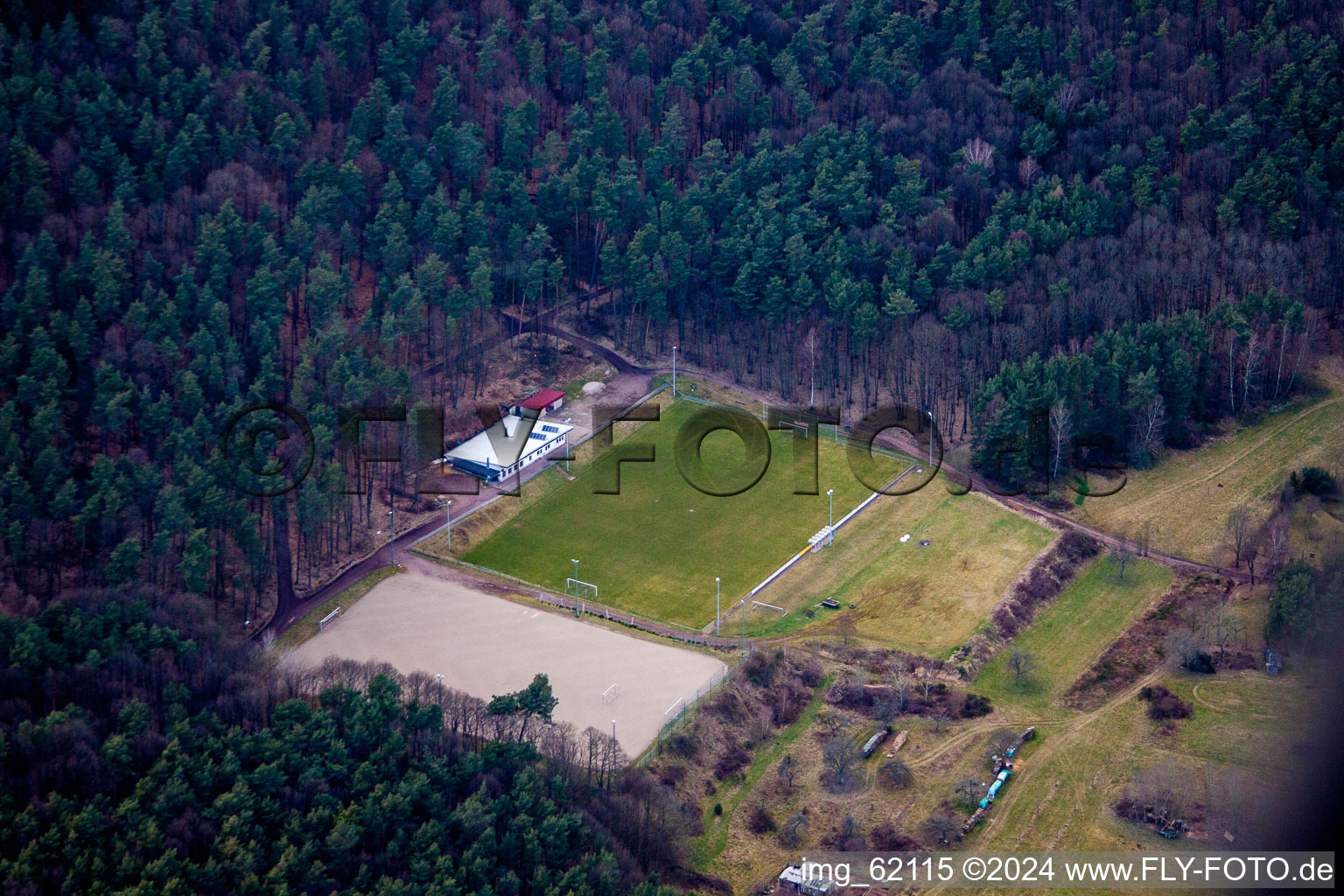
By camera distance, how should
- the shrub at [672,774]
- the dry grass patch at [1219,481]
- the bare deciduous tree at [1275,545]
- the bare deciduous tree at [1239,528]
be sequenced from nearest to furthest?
1. the shrub at [672,774]
2. the bare deciduous tree at [1275,545]
3. the bare deciduous tree at [1239,528]
4. the dry grass patch at [1219,481]

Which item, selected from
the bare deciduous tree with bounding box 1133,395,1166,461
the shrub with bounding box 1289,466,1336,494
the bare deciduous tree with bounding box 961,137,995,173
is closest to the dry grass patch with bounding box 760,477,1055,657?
the bare deciduous tree with bounding box 1133,395,1166,461

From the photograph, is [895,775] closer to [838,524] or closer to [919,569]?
[919,569]

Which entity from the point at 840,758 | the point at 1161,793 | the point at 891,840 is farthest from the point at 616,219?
the point at 1161,793

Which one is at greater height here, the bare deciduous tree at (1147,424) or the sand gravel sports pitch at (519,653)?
the bare deciduous tree at (1147,424)

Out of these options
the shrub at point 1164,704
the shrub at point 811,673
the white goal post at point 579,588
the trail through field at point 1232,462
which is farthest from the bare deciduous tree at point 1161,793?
the white goal post at point 579,588

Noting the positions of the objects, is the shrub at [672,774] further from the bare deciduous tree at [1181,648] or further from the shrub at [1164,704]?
the bare deciduous tree at [1181,648]

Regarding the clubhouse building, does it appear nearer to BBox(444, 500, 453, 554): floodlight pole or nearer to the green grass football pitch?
the green grass football pitch

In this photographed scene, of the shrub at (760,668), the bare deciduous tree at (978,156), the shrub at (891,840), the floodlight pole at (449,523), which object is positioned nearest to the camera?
the shrub at (891,840)
